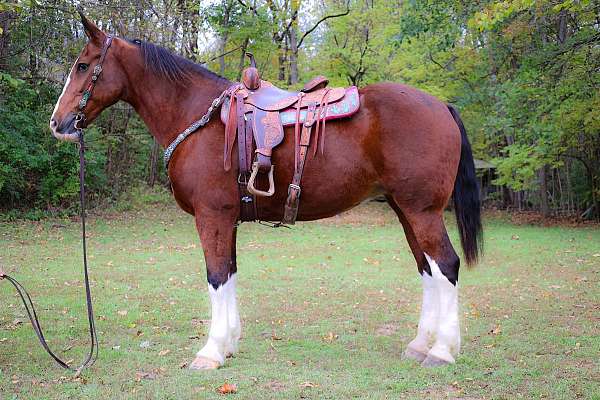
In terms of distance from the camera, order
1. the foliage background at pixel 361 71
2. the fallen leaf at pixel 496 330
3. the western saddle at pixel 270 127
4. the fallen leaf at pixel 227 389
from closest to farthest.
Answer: the fallen leaf at pixel 227 389
the western saddle at pixel 270 127
the fallen leaf at pixel 496 330
the foliage background at pixel 361 71

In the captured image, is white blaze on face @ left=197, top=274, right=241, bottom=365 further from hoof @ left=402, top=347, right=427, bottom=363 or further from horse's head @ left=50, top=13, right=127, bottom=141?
horse's head @ left=50, top=13, right=127, bottom=141

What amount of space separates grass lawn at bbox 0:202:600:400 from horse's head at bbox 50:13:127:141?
1.75m

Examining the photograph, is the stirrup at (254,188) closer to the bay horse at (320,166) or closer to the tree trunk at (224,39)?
the bay horse at (320,166)

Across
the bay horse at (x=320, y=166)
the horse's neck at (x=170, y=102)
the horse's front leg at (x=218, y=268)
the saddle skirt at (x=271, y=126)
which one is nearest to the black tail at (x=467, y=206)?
the bay horse at (x=320, y=166)

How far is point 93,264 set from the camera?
32.3 ft

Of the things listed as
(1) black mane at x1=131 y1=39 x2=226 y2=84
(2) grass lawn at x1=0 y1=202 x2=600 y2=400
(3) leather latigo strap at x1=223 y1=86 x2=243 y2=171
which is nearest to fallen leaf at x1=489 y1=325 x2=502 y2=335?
(2) grass lawn at x1=0 y1=202 x2=600 y2=400

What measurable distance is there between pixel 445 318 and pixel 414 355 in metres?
0.42

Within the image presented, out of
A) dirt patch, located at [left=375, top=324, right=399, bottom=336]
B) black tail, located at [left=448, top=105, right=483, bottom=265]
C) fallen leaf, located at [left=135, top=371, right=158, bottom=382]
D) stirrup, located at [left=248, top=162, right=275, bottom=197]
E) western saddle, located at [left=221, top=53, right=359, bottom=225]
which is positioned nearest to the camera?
fallen leaf, located at [left=135, top=371, right=158, bottom=382]

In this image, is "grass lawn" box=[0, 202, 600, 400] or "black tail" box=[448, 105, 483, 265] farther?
"black tail" box=[448, 105, 483, 265]

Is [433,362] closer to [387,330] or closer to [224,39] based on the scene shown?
[387,330]

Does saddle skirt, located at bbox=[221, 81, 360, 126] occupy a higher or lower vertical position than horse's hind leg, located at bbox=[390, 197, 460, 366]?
higher

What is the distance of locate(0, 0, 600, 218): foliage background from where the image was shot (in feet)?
45.6

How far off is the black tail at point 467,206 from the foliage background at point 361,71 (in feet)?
23.4

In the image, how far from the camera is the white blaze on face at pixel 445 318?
4.20m
